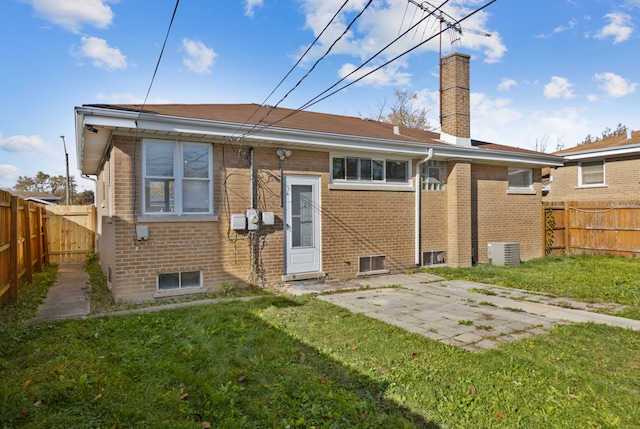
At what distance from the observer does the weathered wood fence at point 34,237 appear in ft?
21.9

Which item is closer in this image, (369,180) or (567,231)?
(369,180)

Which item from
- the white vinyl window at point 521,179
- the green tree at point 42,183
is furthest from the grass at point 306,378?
the green tree at point 42,183

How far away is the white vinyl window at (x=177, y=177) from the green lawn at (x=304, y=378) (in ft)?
8.80

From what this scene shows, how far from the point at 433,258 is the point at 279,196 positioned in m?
5.02

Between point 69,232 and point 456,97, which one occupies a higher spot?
point 456,97

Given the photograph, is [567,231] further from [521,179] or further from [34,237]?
[34,237]

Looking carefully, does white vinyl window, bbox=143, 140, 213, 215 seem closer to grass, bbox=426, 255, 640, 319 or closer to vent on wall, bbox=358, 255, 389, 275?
vent on wall, bbox=358, 255, 389, 275

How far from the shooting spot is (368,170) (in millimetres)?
9609

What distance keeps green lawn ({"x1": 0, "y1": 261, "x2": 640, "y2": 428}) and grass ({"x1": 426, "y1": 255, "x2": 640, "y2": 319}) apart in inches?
98.1

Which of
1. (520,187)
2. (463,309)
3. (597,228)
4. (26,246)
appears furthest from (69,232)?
(597,228)

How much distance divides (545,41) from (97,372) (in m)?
12.7

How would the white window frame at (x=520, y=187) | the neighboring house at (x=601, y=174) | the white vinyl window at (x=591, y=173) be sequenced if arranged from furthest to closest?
the white vinyl window at (x=591, y=173) → the neighboring house at (x=601, y=174) → the white window frame at (x=520, y=187)

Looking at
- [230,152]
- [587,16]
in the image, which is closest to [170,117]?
[230,152]

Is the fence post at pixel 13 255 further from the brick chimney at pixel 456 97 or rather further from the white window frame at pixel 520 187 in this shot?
the white window frame at pixel 520 187
